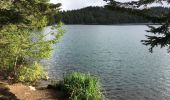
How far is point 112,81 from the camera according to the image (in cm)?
3850

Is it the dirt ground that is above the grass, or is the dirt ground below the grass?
below

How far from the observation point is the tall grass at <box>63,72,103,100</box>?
873 inches

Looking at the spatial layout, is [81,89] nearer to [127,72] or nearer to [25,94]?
[25,94]

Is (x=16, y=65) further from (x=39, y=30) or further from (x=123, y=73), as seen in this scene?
(x=123, y=73)

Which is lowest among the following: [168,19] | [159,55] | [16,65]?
[159,55]

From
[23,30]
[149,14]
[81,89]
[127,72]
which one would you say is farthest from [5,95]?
[127,72]

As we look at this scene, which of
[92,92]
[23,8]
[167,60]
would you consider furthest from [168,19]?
[167,60]

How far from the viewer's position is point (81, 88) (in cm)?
2311

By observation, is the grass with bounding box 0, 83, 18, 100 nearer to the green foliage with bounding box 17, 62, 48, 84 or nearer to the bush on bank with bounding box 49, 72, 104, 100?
the green foliage with bounding box 17, 62, 48, 84

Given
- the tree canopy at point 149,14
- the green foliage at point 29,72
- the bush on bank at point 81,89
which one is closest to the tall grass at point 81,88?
the bush on bank at point 81,89

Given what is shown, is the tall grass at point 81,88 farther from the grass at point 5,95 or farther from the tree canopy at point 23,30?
the grass at point 5,95

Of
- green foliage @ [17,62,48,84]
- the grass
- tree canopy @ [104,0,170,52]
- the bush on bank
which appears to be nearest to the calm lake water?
the bush on bank

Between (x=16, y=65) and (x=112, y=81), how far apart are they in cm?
1265

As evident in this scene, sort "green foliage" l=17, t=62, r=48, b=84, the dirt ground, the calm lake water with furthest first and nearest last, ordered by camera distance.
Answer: the calm lake water < "green foliage" l=17, t=62, r=48, b=84 < the dirt ground
